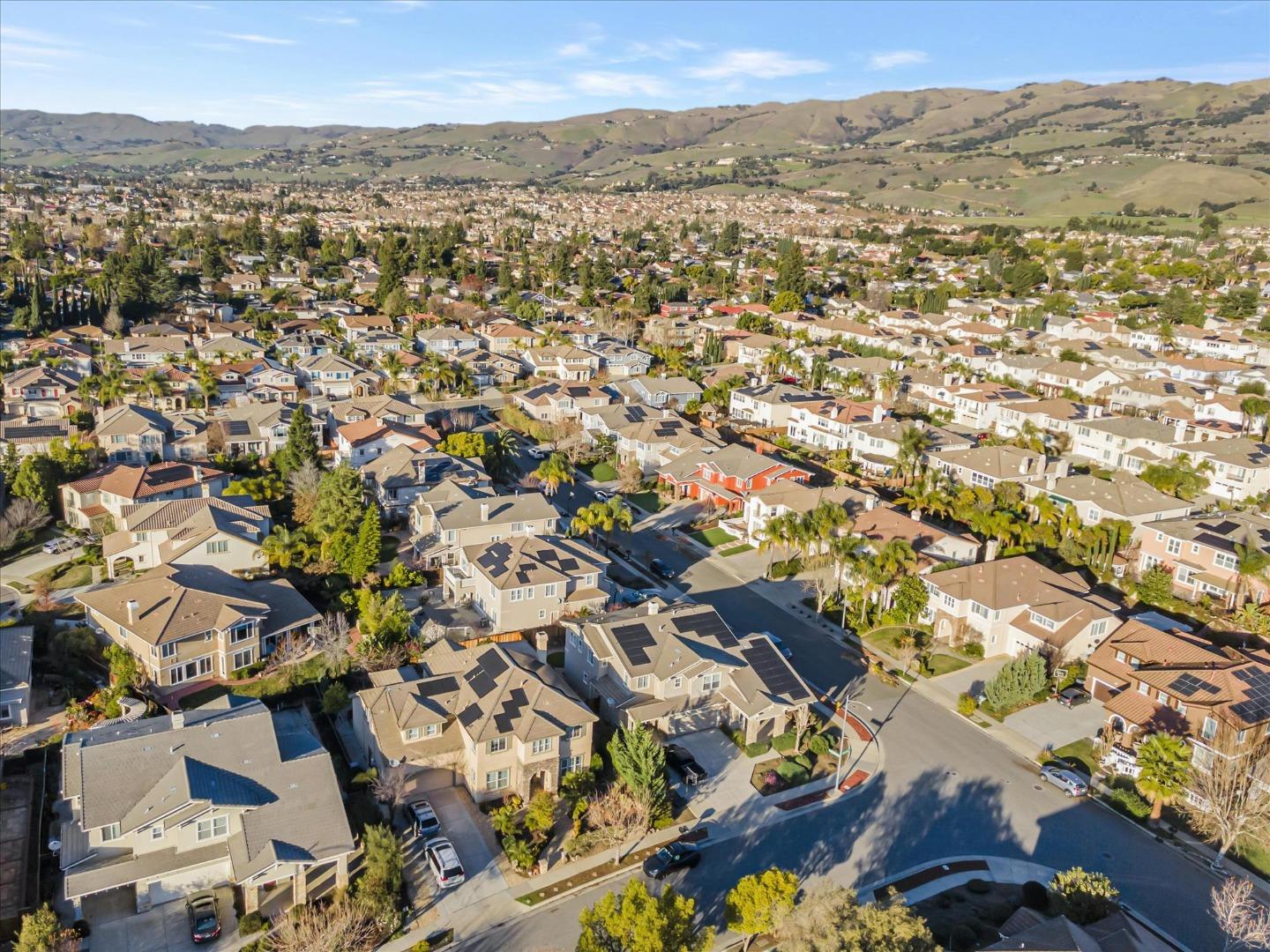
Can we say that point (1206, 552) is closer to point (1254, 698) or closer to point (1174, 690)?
point (1254, 698)

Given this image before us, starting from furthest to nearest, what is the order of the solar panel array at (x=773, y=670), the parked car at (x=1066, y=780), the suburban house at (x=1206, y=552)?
the suburban house at (x=1206, y=552) < the solar panel array at (x=773, y=670) < the parked car at (x=1066, y=780)

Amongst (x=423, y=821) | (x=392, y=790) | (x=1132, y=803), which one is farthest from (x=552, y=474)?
(x=1132, y=803)

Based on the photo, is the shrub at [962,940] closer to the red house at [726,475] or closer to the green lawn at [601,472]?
the red house at [726,475]

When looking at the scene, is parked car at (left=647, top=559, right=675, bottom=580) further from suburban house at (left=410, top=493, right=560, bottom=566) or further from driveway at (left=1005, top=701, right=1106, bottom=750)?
driveway at (left=1005, top=701, right=1106, bottom=750)

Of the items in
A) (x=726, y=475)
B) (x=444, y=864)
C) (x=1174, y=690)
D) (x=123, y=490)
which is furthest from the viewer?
(x=726, y=475)

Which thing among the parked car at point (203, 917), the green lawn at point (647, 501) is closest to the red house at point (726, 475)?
the green lawn at point (647, 501)

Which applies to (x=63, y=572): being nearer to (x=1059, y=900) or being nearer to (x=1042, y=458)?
(x=1059, y=900)

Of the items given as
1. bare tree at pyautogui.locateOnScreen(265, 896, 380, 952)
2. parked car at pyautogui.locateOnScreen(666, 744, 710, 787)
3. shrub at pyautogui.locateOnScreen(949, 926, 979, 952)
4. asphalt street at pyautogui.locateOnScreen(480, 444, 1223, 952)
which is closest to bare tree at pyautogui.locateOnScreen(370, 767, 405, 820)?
bare tree at pyautogui.locateOnScreen(265, 896, 380, 952)
